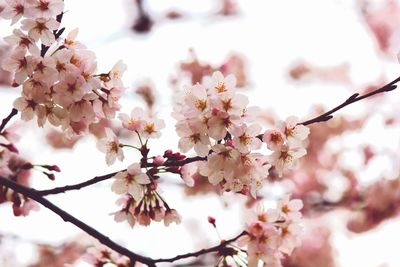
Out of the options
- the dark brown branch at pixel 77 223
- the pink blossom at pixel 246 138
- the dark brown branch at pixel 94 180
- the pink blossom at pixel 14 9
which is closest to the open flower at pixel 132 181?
the dark brown branch at pixel 94 180

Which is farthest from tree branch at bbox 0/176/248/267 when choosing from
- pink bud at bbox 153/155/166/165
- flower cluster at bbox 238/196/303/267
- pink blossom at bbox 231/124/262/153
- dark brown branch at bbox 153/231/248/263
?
pink blossom at bbox 231/124/262/153

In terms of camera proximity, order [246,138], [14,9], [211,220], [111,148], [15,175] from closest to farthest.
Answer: [246,138]
[14,9]
[111,148]
[211,220]
[15,175]

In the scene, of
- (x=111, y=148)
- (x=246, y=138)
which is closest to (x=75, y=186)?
(x=111, y=148)

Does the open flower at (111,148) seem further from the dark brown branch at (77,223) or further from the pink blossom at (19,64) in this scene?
the pink blossom at (19,64)

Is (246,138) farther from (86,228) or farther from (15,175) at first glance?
(15,175)

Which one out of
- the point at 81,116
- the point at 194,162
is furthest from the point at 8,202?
the point at 194,162

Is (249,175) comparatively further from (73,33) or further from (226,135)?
(73,33)
